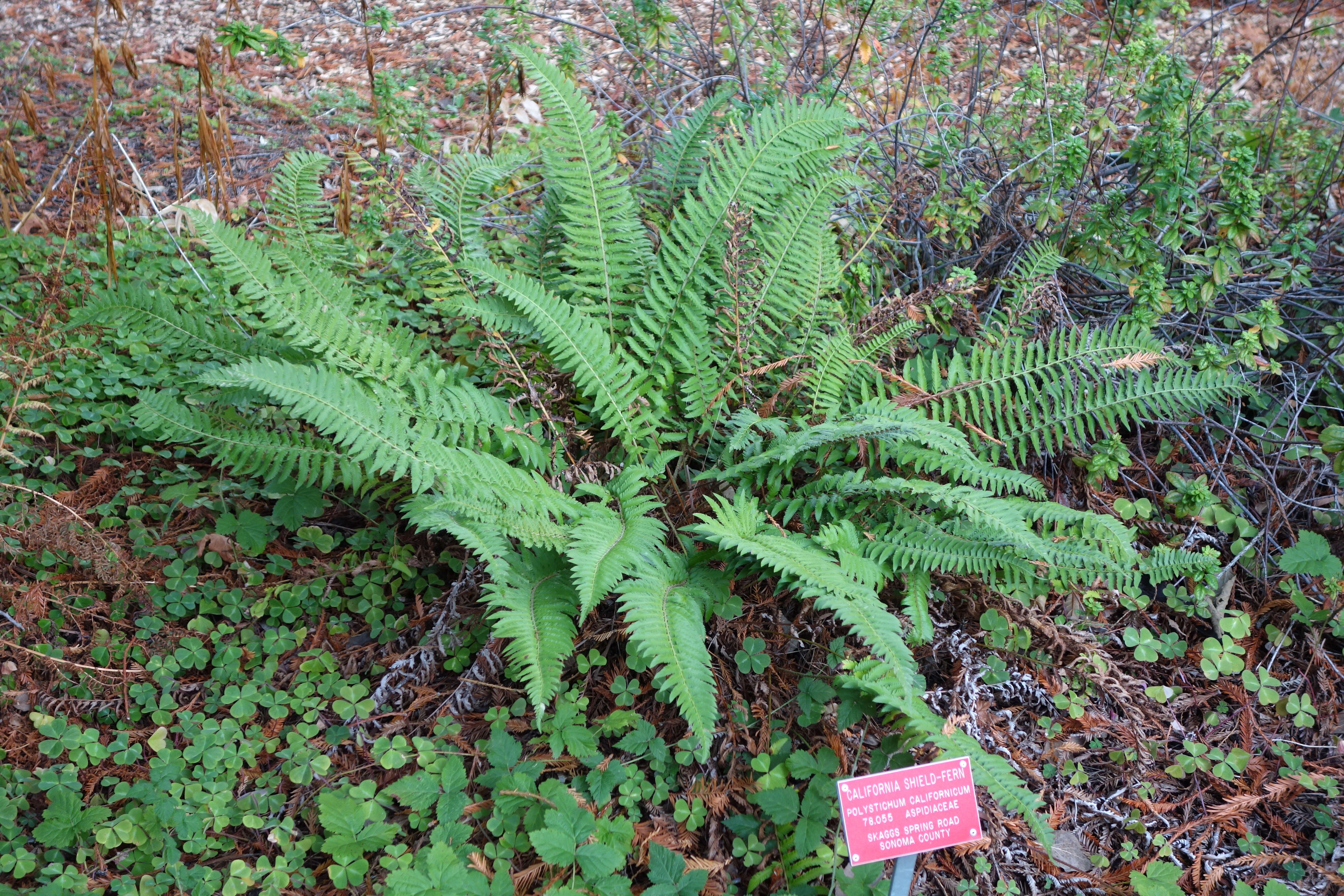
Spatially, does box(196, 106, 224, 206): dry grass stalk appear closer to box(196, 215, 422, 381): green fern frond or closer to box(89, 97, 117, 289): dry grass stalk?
box(89, 97, 117, 289): dry grass stalk

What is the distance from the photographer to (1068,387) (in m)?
3.00

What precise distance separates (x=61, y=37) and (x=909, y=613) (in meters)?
6.23

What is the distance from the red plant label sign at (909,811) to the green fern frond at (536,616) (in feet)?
2.65

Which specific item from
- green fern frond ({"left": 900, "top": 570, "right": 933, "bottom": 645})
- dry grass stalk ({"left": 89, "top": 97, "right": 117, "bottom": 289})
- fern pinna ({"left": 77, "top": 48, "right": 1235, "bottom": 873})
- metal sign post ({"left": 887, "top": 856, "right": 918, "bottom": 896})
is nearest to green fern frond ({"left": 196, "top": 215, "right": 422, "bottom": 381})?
fern pinna ({"left": 77, "top": 48, "right": 1235, "bottom": 873})

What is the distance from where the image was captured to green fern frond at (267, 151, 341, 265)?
315 cm

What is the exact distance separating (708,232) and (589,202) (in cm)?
43

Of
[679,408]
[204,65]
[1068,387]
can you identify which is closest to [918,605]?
[1068,387]

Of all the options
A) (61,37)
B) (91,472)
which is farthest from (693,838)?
(61,37)

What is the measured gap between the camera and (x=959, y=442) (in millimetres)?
Answer: 2594

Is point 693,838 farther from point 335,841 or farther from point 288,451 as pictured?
point 288,451

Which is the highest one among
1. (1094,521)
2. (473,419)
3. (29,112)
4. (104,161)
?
(29,112)

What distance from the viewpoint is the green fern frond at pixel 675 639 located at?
216 centimetres

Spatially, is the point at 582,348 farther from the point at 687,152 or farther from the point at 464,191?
the point at 687,152

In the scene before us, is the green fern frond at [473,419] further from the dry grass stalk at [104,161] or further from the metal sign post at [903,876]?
the metal sign post at [903,876]
